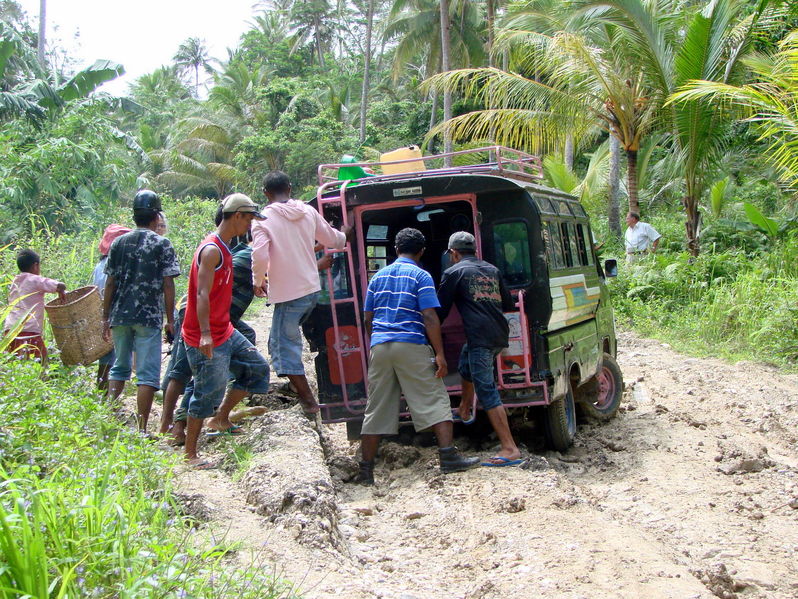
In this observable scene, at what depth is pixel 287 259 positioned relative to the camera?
20.6 ft

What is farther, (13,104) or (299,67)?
(299,67)

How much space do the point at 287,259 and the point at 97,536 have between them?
353 centimetres

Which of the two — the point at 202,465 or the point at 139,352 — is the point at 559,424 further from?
the point at 139,352

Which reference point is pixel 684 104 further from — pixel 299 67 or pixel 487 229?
pixel 299 67

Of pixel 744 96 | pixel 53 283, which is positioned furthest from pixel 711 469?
pixel 744 96

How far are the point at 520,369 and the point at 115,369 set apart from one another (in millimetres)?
3090

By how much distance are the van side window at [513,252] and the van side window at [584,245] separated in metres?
1.63

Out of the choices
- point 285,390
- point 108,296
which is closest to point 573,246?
point 285,390

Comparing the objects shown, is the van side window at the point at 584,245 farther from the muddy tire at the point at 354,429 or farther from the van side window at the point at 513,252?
the muddy tire at the point at 354,429

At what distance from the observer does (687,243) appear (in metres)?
15.9

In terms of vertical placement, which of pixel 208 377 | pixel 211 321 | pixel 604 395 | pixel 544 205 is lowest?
pixel 604 395

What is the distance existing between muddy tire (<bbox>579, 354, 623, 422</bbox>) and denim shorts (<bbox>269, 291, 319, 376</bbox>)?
9.94 ft

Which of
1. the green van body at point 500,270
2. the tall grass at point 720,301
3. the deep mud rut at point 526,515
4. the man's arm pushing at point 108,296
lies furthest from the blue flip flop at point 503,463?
the tall grass at point 720,301

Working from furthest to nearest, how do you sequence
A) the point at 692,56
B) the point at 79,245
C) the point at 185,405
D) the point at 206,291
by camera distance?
the point at 692,56, the point at 79,245, the point at 185,405, the point at 206,291
